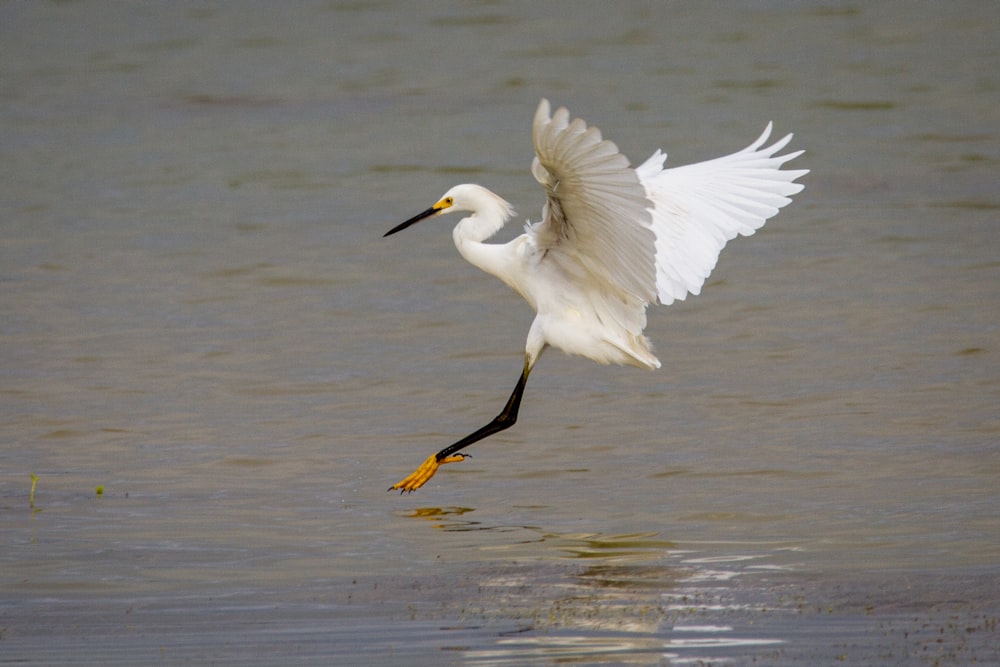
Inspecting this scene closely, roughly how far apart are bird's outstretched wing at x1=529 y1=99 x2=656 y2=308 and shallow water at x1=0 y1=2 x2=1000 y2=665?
39.5 inches

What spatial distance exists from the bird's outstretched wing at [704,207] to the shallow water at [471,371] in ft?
3.23

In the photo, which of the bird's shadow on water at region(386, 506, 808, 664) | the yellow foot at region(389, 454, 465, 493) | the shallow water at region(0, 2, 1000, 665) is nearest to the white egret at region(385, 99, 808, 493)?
the yellow foot at region(389, 454, 465, 493)

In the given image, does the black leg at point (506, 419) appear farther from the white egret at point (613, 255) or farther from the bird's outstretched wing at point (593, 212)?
the bird's outstretched wing at point (593, 212)

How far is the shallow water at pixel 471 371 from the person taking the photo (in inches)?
239

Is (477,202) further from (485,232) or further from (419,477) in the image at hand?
(419,477)

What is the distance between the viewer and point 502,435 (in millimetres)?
9195

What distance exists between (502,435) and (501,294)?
3.38 m

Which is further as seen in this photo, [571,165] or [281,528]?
[281,528]

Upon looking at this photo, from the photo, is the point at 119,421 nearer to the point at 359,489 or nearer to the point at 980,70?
the point at 359,489

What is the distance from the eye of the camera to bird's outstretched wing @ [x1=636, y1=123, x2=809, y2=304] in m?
8.08

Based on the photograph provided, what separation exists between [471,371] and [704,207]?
263 centimetres

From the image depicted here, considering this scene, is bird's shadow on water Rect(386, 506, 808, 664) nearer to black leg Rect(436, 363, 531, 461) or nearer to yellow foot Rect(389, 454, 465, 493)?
yellow foot Rect(389, 454, 465, 493)

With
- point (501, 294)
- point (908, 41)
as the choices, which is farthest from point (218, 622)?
point (908, 41)

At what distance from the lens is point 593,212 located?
726 centimetres
